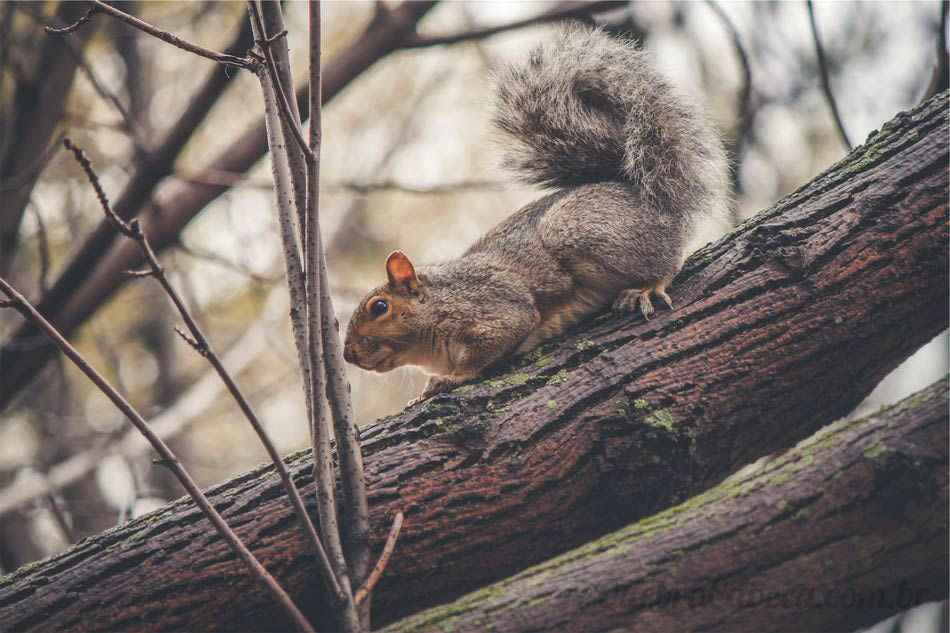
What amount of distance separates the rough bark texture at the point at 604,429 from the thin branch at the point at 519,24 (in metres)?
1.84

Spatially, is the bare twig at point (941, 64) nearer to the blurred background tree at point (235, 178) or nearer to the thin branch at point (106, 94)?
the blurred background tree at point (235, 178)

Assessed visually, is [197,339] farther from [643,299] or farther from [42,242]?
[42,242]

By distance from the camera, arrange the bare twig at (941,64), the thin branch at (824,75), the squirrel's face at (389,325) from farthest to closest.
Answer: the squirrel's face at (389,325) → the thin branch at (824,75) → the bare twig at (941,64)

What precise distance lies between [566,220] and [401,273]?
28.3 inches

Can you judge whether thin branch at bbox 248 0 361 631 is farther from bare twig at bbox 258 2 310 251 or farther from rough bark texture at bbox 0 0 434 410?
rough bark texture at bbox 0 0 434 410

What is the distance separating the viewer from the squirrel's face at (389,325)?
297 centimetres

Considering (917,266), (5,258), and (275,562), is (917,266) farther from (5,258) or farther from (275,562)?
(5,258)

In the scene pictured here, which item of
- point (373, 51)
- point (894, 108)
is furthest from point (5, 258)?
point (894, 108)

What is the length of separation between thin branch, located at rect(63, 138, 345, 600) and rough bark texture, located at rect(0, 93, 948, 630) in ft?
1.29

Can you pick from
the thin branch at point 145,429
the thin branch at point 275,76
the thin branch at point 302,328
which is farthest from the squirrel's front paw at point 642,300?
the thin branch at point 145,429

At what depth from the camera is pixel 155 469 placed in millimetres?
6910

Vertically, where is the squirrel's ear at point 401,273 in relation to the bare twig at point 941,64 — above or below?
below

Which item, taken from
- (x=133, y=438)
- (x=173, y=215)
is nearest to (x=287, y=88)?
(x=173, y=215)

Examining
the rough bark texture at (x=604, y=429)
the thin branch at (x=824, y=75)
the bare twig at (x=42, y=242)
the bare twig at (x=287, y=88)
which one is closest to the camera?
the bare twig at (x=287, y=88)
